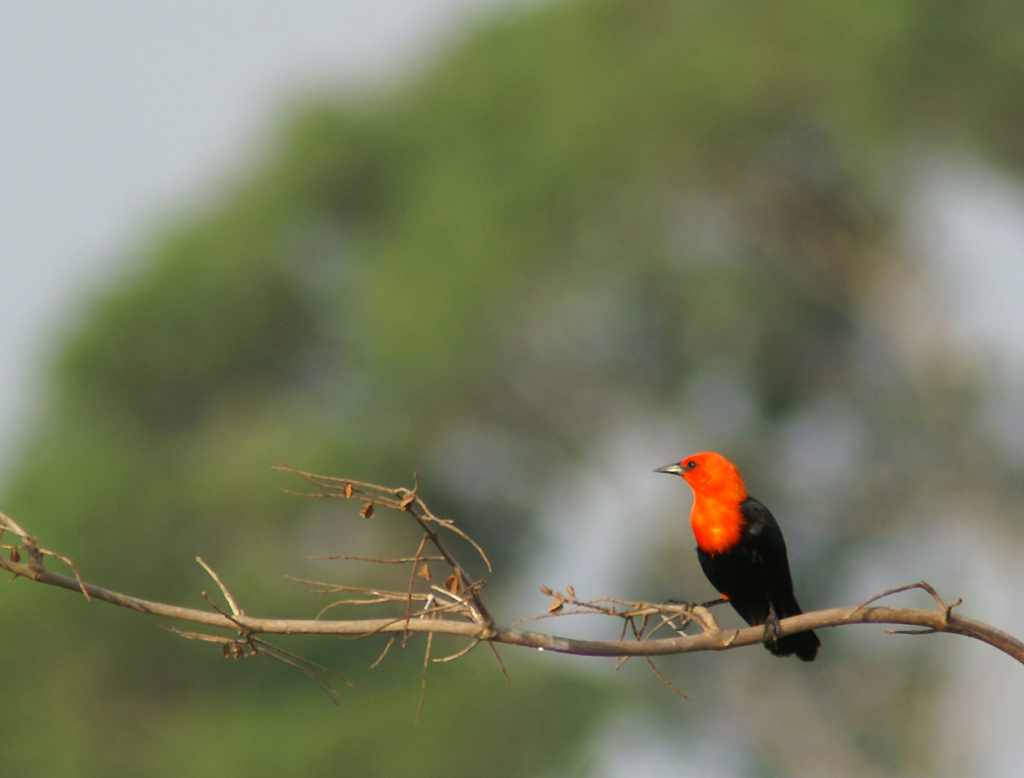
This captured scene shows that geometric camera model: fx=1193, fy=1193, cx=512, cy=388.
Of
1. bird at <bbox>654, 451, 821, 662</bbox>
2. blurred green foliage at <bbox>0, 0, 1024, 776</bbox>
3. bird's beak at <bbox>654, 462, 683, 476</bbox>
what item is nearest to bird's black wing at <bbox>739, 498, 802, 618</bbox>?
bird at <bbox>654, 451, 821, 662</bbox>

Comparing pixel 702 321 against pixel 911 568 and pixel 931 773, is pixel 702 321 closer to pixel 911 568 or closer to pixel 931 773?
pixel 911 568

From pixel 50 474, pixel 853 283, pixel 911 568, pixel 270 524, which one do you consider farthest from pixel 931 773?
pixel 50 474

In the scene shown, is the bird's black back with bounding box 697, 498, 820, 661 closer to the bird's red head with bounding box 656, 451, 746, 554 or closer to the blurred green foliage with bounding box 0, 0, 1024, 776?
the bird's red head with bounding box 656, 451, 746, 554

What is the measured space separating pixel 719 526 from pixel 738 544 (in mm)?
95

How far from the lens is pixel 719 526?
4.39 m

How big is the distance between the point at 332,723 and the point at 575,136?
699 cm

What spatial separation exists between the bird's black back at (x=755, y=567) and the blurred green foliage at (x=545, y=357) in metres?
8.48

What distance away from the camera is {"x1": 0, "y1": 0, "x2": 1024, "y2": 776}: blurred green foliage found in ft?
42.1

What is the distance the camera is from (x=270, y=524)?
45.7 ft

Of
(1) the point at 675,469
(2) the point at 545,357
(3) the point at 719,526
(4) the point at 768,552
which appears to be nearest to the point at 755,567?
(4) the point at 768,552

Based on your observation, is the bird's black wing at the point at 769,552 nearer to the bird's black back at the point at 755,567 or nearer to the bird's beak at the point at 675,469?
the bird's black back at the point at 755,567

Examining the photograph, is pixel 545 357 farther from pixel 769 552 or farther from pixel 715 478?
pixel 769 552

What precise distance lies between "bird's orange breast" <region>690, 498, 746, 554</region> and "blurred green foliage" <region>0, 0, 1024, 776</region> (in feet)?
28.0

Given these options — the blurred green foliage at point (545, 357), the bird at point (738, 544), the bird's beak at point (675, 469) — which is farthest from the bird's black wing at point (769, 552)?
the blurred green foliage at point (545, 357)
